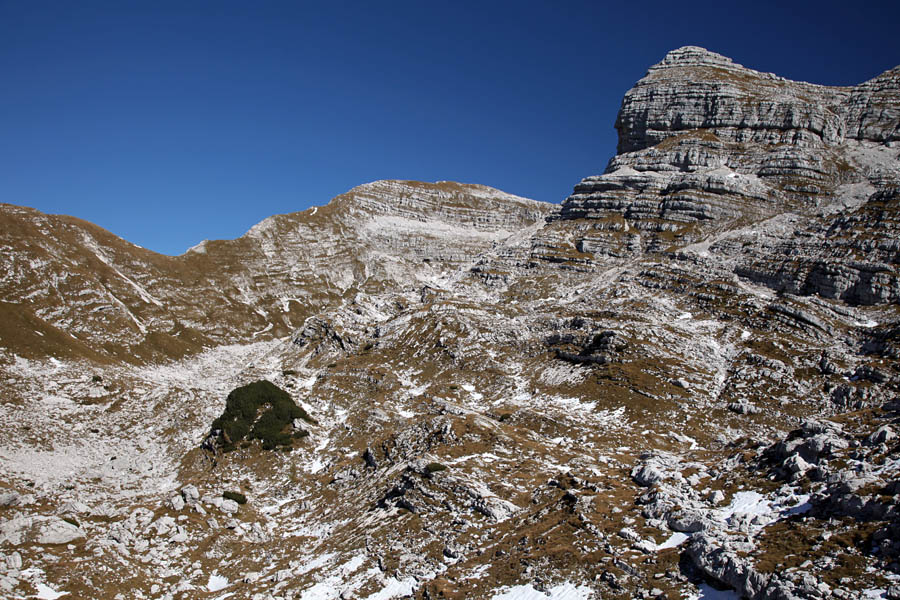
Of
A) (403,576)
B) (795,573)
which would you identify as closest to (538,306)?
(403,576)

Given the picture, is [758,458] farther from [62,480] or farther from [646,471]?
[62,480]

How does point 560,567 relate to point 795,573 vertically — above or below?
below

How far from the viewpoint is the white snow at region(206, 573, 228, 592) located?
36906mm

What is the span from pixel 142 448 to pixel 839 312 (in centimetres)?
9973

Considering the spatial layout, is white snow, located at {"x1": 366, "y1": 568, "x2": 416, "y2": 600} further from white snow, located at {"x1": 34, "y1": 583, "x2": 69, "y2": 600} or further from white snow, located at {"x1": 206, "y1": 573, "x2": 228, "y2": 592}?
white snow, located at {"x1": 34, "y1": 583, "x2": 69, "y2": 600}

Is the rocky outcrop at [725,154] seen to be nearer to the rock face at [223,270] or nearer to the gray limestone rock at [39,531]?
the rock face at [223,270]

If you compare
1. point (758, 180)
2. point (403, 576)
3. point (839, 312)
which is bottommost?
point (403, 576)

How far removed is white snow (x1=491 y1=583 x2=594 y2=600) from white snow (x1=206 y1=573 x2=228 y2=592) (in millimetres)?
20390

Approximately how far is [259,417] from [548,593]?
44815 mm

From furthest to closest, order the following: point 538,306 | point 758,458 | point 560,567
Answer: point 538,306 → point 758,458 → point 560,567

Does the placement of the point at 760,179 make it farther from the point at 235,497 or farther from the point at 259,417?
the point at 235,497

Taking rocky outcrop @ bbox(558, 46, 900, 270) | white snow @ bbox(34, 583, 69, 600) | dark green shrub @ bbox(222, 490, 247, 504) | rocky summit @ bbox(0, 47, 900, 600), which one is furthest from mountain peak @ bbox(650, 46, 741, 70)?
white snow @ bbox(34, 583, 69, 600)

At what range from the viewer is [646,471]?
38.6 m

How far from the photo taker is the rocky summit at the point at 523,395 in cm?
3012
